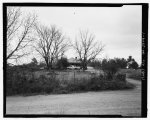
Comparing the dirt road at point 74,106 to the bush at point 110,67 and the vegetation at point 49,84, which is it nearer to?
the vegetation at point 49,84

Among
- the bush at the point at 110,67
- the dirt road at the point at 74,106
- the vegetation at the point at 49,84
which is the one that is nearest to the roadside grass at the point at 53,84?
the vegetation at the point at 49,84

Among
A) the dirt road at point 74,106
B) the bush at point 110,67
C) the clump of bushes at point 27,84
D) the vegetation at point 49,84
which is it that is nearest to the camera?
the dirt road at point 74,106

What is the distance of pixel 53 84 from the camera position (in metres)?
11.4

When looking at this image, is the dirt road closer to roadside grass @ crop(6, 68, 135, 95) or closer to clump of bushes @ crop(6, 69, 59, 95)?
clump of bushes @ crop(6, 69, 59, 95)

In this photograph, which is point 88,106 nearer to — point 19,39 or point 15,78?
point 15,78

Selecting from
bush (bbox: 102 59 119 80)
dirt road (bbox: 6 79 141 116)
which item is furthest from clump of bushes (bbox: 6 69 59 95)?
bush (bbox: 102 59 119 80)

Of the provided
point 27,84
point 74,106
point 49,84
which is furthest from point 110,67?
point 74,106

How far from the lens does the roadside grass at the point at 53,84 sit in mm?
10492

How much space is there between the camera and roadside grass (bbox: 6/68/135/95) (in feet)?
34.4

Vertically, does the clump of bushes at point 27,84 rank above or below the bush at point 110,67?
below

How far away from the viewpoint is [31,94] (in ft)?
33.4

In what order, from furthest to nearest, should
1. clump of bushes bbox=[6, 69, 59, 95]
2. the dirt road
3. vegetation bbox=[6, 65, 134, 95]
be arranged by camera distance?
vegetation bbox=[6, 65, 134, 95] < clump of bushes bbox=[6, 69, 59, 95] < the dirt road

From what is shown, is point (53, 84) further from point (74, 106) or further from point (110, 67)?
point (110, 67)

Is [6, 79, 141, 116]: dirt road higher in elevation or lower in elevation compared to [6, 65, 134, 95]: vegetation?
lower
